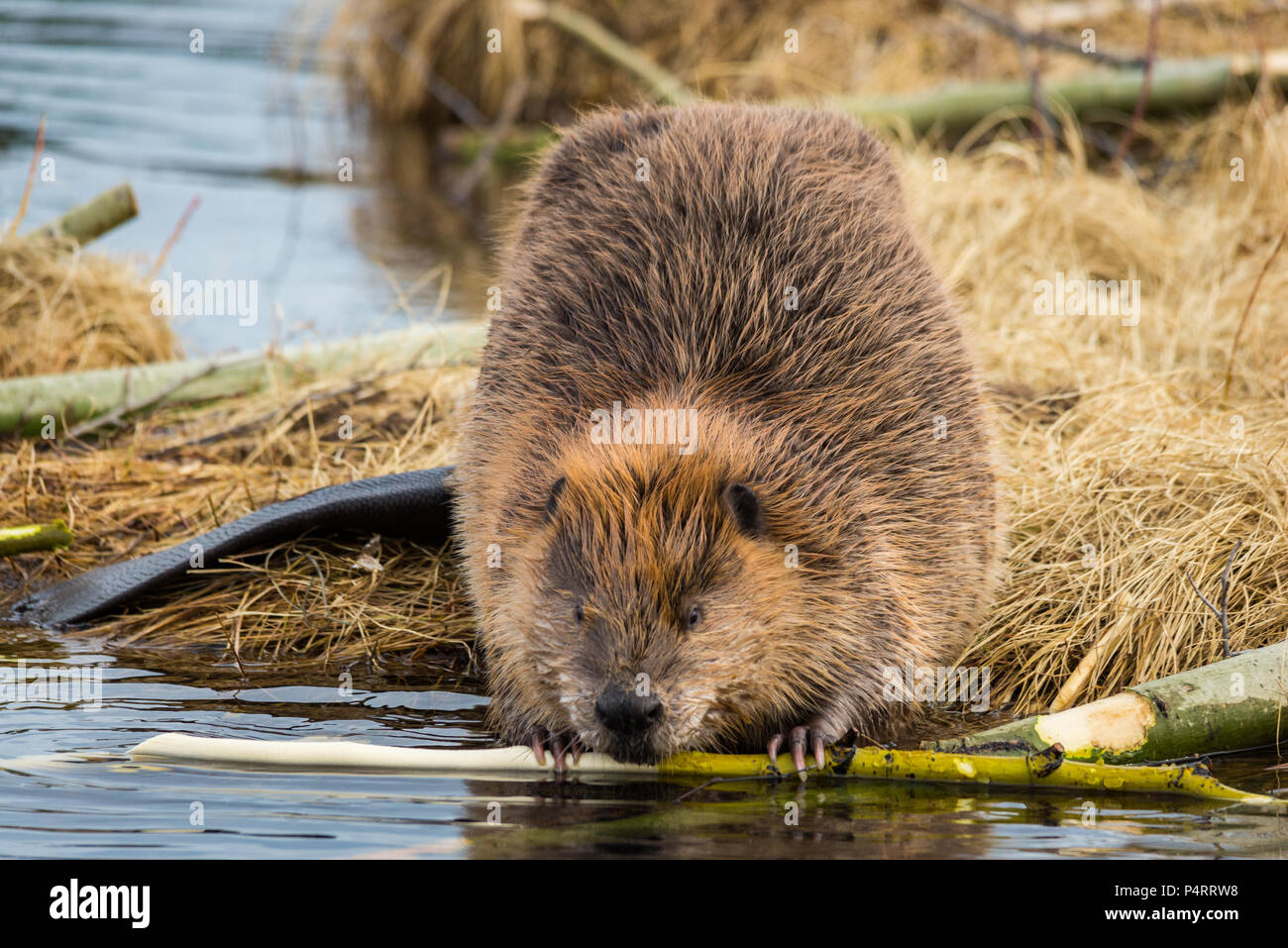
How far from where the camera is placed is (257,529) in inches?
175

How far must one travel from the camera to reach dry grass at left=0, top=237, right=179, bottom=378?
19.5 feet

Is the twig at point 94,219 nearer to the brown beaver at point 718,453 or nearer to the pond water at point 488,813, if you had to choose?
the brown beaver at point 718,453

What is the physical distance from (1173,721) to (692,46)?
9.26 metres

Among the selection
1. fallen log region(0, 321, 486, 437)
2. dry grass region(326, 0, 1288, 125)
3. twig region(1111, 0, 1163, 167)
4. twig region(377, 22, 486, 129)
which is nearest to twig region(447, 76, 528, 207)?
dry grass region(326, 0, 1288, 125)

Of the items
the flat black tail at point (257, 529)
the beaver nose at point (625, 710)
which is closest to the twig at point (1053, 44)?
the flat black tail at point (257, 529)

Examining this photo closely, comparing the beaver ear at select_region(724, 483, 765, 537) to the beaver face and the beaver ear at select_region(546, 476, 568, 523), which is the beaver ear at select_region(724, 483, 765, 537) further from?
the beaver ear at select_region(546, 476, 568, 523)

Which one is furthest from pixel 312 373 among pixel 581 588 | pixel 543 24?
Result: pixel 543 24

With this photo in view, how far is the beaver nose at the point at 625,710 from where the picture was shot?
3076mm

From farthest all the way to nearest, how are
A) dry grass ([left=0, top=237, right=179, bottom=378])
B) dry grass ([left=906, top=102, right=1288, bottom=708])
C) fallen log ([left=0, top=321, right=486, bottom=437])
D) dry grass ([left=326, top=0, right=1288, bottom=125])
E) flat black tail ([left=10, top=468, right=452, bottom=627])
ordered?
dry grass ([left=326, top=0, right=1288, bottom=125]), dry grass ([left=0, top=237, right=179, bottom=378]), fallen log ([left=0, top=321, right=486, bottom=437]), flat black tail ([left=10, top=468, right=452, bottom=627]), dry grass ([left=906, top=102, right=1288, bottom=708])

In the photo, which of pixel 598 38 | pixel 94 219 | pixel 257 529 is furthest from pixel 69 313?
pixel 598 38

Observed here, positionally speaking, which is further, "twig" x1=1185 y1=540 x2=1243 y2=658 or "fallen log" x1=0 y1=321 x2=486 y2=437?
"fallen log" x1=0 y1=321 x2=486 y2=437

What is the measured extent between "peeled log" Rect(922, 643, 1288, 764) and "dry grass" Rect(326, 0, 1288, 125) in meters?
8.06

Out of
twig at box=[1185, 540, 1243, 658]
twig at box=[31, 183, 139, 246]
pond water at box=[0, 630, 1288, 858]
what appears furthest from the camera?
twig at box=[31, 183, 139, 246]

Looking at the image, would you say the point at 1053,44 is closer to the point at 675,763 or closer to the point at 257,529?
the point at 257,529
